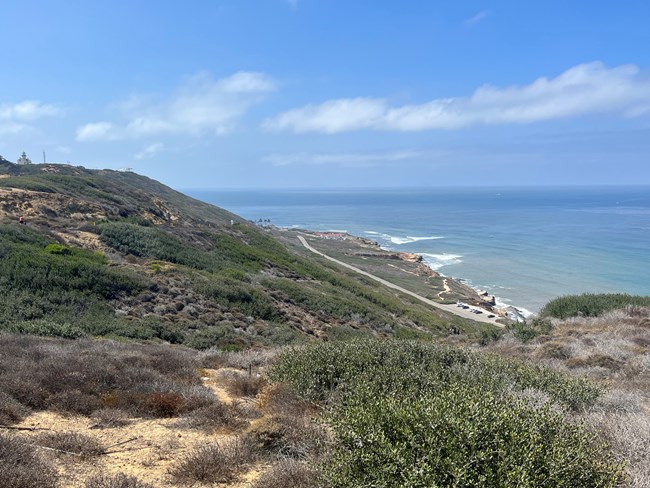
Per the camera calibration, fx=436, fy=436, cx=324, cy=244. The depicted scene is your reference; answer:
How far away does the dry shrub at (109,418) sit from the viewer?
5910mm

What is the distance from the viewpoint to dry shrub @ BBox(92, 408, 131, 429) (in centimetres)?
591

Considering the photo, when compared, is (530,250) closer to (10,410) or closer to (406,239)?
(406,239)

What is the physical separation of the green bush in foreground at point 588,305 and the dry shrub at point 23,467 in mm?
19845

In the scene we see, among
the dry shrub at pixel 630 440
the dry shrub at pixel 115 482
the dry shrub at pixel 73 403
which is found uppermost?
the dry shrub at pixel 630 440

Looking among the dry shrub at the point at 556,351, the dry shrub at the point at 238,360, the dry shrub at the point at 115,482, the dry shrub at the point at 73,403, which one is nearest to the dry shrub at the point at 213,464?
the dry shrub at the point at 115,482

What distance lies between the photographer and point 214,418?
20.3 feet

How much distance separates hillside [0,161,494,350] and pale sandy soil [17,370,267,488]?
8234 mm

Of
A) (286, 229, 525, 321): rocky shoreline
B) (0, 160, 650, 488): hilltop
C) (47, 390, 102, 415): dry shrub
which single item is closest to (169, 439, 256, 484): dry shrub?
(0, 160, 650, 488): hilltop

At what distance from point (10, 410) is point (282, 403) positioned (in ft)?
11.9

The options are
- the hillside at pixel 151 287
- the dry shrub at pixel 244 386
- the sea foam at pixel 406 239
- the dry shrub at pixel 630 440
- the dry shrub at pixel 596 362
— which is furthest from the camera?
the sea foam at pixel 406 239

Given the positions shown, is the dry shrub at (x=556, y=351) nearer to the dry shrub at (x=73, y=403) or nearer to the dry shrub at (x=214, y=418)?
the dry shrub at (x=214, y=418)

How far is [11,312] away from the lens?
581 inches

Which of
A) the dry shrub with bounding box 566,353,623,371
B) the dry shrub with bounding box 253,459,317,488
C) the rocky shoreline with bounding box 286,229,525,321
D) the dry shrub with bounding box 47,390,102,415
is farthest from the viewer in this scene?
the rocky shoreline with bounding box 286,229,525,321

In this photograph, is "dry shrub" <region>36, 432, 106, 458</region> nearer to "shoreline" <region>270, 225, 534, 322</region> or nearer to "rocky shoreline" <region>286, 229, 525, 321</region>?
"shoreline" <region>270, 225, 534, 322</region>
